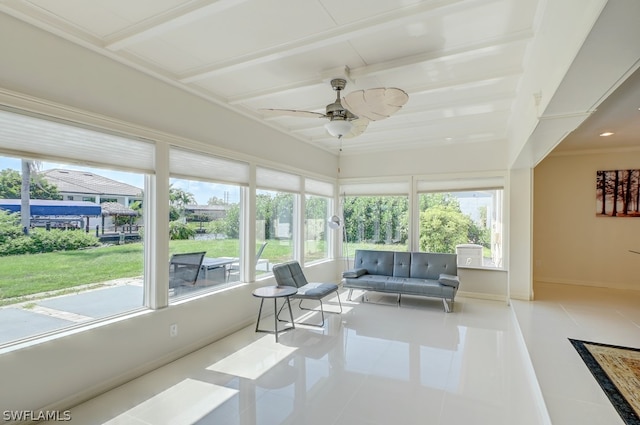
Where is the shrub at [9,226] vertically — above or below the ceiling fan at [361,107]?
below

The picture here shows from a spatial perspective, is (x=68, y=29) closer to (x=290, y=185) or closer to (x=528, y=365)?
(x=290, y=185)

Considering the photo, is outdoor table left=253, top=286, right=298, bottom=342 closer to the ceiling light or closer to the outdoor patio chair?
the outdoor patio chair

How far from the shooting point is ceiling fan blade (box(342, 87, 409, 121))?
2.29 m

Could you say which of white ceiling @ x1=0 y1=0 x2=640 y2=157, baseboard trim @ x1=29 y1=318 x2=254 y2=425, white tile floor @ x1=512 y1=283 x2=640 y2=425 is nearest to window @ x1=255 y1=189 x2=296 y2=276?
baseboard trim @ x1=29 y1=318 x2=254 y2=425

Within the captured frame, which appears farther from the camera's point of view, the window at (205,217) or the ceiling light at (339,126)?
the window at (205,217)

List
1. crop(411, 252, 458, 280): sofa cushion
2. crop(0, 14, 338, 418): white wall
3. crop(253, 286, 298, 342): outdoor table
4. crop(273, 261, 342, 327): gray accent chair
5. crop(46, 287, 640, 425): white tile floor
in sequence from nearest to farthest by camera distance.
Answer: crop(0, 14, 338, 418): white wall
crop(46, 287, 640, 425): white tile floor
crop(253, 286, 298, 342): outdoor table
crop(273, 261, 342, 327): gray accent chair
crop(411, 252, 458, 280): sofa cushion

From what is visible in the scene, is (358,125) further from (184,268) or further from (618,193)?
(618,193)

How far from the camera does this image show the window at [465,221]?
5.50m

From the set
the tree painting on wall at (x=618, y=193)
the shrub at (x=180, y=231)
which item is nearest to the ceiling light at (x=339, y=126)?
the shrub at (x=180, y=231)

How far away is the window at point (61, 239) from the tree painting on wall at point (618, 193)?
24.2 ft

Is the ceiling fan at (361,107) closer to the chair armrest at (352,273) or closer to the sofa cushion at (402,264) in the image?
the chair armrest at (352,273)

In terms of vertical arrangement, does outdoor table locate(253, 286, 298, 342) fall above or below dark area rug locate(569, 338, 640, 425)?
above

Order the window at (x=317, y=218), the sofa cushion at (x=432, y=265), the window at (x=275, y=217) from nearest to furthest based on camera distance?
the window at (x=275, y=217), the sofa cushion at (x=432, y=265), the window at (x=317, y=218)

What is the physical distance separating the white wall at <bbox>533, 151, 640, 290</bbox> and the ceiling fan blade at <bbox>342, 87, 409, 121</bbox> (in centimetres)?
527
